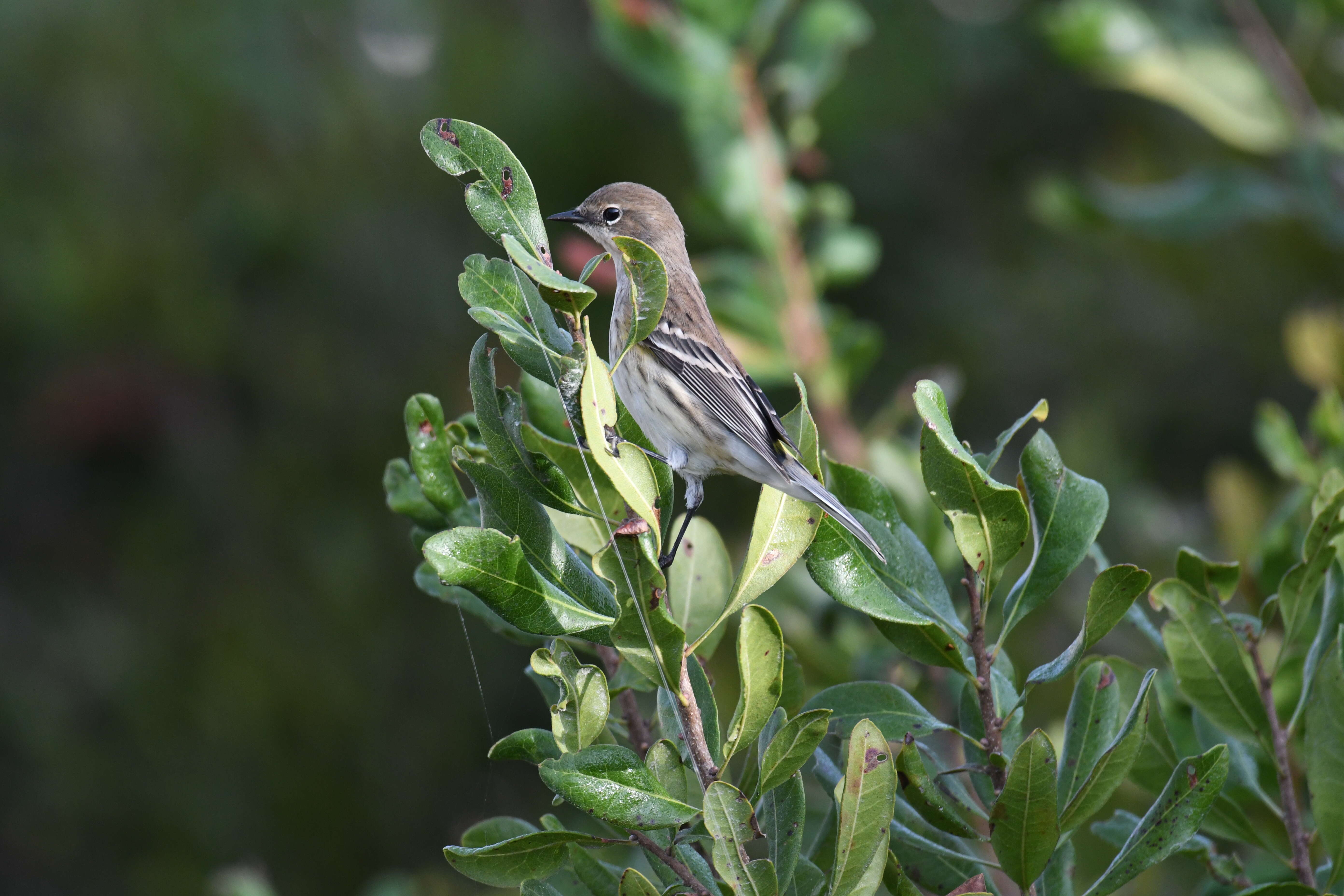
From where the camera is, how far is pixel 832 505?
1.60m

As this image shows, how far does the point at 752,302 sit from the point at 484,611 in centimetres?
196

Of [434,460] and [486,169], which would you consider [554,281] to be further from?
[434,460]

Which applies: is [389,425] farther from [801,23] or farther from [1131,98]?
[1131,98]

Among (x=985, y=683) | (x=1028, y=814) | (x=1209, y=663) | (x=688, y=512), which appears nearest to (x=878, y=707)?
(x=985, y=683)

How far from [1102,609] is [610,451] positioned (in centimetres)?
60

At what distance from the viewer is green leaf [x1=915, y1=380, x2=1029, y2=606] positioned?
1368 mm

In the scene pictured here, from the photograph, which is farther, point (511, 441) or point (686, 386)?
point (686, 386)

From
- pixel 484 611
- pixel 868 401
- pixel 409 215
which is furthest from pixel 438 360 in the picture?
pixel 484 611

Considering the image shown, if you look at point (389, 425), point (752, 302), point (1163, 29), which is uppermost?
point (1163, 29)

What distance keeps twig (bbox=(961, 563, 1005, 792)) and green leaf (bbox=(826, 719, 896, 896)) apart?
0.77 ft

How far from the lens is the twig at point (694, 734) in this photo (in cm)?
134

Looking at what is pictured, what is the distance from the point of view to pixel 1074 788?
4.87 feet

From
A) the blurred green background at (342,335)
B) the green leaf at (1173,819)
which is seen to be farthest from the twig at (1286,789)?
the blurred green background at (342,335)

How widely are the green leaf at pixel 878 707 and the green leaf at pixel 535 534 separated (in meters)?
0.35
